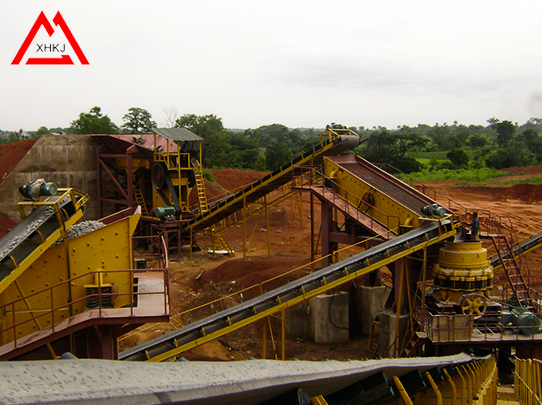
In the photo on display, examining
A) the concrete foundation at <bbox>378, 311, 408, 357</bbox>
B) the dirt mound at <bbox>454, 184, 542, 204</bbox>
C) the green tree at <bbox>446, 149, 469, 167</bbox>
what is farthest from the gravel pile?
the green tree at <bbox>446, 149, 469, 167</bbox>

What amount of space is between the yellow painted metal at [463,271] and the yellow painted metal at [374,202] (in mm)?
1711

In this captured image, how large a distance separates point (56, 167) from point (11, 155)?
16.4ft

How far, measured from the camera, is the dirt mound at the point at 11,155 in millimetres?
32237

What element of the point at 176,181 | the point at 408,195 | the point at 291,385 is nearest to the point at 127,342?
the point at 408,195

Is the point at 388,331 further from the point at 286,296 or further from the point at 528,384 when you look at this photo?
the point at 528,384

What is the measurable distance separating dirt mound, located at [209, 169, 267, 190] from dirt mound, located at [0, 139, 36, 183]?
55.7ft

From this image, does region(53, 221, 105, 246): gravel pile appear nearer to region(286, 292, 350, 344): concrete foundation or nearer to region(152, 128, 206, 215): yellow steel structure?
region(286, 292, 350, 344): concrete foundation

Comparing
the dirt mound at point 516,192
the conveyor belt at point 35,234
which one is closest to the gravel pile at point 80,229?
the conveyor belt at point 35,234

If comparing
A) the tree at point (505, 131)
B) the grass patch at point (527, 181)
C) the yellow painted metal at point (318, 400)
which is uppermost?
the tree at point (505, 131)

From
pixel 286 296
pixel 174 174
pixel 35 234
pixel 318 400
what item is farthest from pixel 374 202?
pixel 318 400

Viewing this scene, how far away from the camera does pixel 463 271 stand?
1494 centimetres

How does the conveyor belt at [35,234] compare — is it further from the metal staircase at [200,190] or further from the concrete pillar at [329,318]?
the metal staircase at [200,190]

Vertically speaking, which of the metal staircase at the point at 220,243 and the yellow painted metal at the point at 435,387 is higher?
the yellow painted metal at the point at 435,387

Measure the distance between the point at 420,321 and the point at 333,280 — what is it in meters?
2.71
